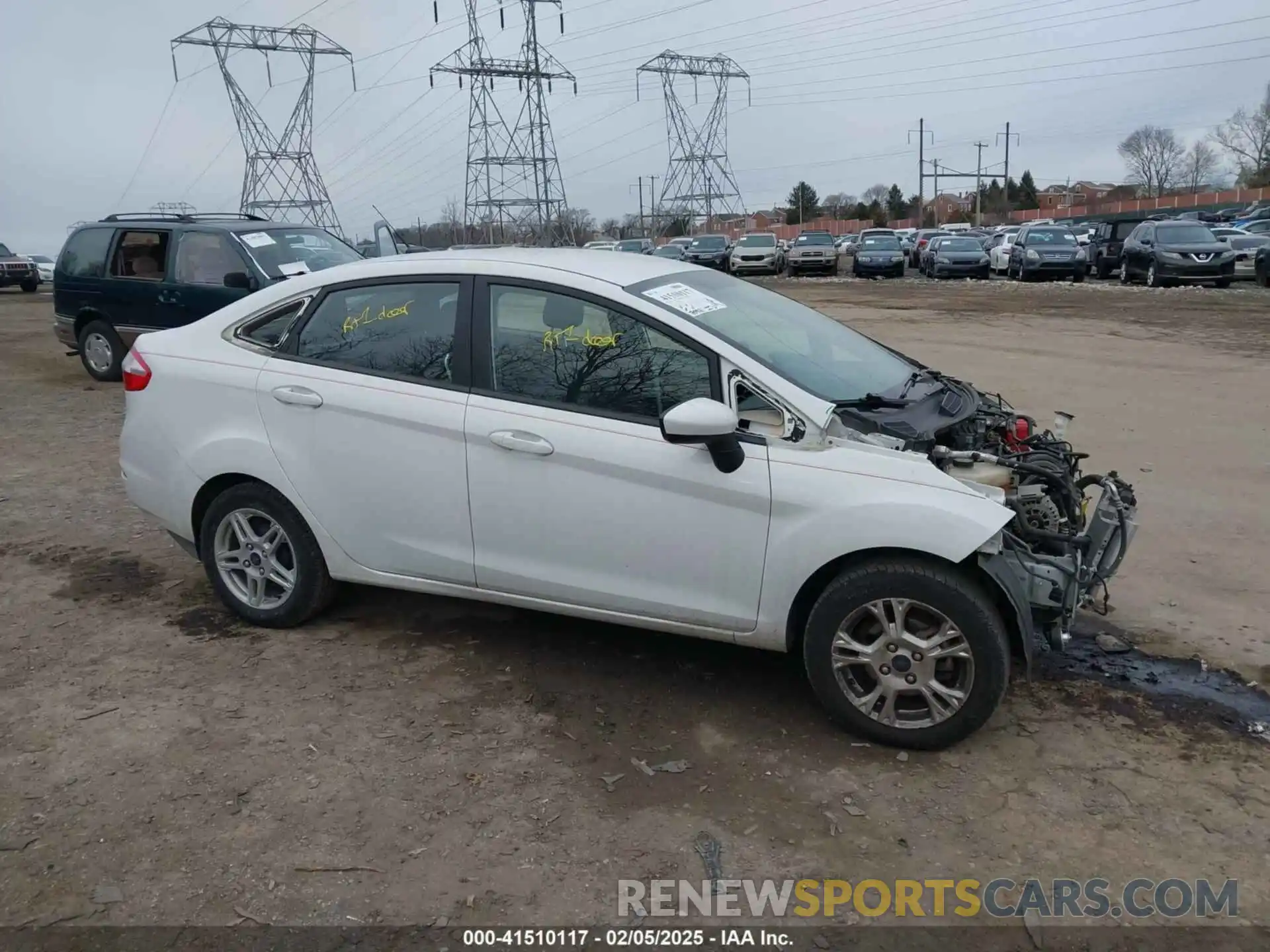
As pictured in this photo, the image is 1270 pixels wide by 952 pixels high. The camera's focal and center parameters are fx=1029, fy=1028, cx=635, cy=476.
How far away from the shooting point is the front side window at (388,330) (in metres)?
4.26

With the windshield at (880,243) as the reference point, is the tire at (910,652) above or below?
below

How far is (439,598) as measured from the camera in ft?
16.8

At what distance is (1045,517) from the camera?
3934 millimetres

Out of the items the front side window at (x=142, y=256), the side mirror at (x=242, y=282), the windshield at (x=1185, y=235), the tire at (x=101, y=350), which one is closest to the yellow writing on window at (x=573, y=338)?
the side mirror at (x=242, y=282)

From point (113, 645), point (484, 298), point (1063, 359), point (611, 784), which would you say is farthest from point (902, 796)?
point (1063, 359)

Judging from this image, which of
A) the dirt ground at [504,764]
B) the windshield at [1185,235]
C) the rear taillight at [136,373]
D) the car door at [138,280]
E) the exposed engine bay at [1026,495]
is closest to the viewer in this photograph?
the dirt ground at [504,764]

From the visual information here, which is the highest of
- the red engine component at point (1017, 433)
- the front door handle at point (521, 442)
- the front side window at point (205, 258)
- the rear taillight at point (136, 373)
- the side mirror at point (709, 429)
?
the front side window at point (205, 258)

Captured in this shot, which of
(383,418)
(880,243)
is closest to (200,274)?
(383,418)

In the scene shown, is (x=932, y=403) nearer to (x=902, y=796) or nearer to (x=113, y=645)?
(x=902, y=796)

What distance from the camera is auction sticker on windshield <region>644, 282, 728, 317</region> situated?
4.00 m

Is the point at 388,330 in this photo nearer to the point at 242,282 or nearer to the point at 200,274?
the point at 242,282

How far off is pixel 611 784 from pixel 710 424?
4.13 ft

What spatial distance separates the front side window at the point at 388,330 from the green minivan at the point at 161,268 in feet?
20.0

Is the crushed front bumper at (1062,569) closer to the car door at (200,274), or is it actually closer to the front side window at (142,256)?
the car door at (200,274)
